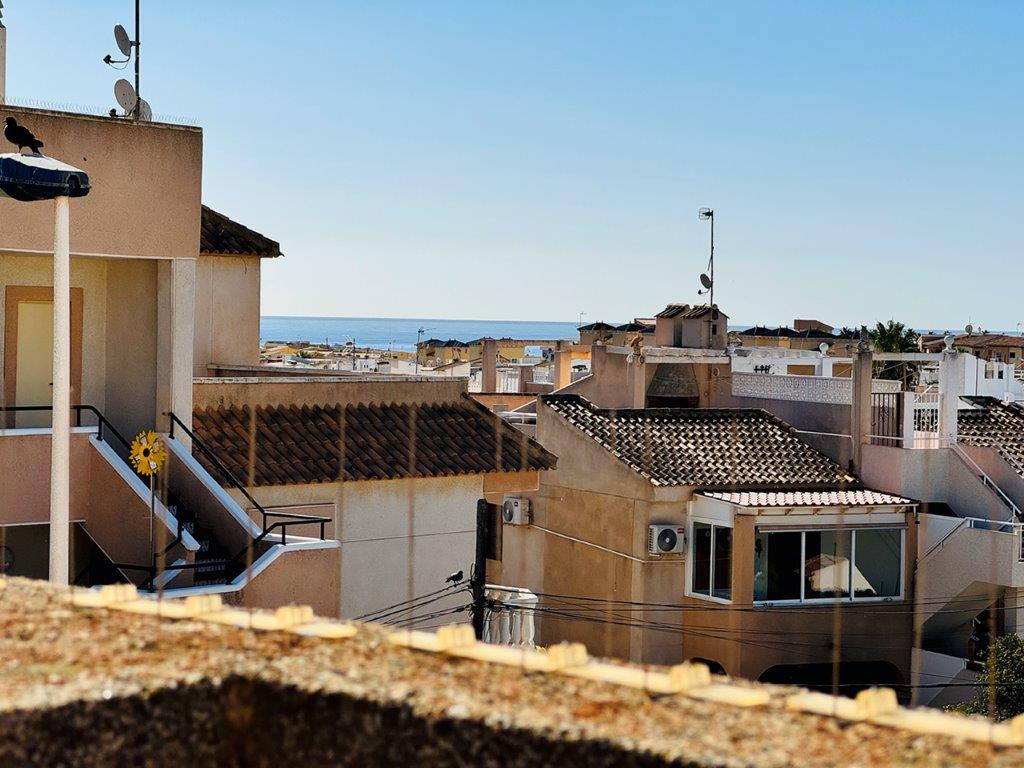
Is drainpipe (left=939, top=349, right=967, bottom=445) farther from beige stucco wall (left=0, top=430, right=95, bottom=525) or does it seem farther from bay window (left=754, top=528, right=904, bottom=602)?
beige stucco wall (left=0, top=430, right=95, bottom=525)

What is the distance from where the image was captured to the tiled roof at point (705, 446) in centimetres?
2564

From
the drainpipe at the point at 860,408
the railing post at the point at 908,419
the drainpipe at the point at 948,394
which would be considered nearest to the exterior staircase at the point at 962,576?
the railing post at the point at 908,419

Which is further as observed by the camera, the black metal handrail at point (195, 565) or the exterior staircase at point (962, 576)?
the exterior staircase at point (962, 576)

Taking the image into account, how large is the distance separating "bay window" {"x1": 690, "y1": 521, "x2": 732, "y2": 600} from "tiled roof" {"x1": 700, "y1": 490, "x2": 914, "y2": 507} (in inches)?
23.1

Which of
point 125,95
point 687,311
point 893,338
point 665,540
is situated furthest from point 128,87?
point 893,338

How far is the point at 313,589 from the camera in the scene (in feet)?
44.6

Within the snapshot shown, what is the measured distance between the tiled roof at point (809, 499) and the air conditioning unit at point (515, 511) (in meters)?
4.09

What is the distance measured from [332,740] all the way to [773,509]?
2054 cm

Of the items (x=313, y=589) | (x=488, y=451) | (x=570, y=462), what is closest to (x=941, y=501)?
(x=570, y=462)

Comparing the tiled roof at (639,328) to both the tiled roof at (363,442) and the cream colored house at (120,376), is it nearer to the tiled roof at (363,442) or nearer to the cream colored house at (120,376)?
the tiled roof at (363,442)

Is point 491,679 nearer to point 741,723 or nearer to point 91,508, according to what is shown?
point 741,723

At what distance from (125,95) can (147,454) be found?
5442 millimetres

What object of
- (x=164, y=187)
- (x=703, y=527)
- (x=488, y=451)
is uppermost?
(x=164, y=187)

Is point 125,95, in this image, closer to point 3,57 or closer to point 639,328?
point 3,57
